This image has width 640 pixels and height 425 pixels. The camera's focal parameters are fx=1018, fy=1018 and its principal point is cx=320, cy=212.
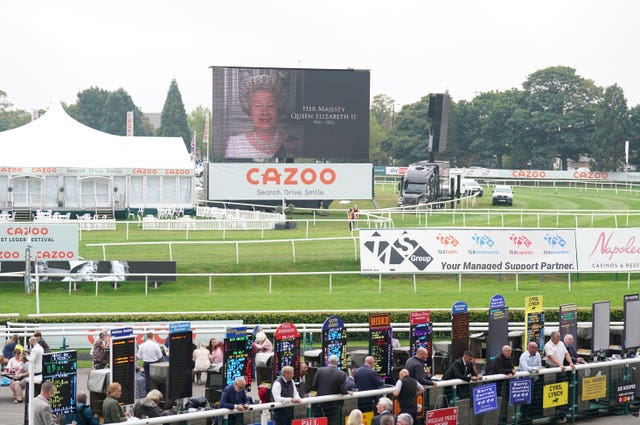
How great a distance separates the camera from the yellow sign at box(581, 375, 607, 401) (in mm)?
16172

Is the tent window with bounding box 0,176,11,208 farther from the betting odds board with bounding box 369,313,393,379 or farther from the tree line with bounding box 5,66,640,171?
the tree line with bounding box 5,66,640,171

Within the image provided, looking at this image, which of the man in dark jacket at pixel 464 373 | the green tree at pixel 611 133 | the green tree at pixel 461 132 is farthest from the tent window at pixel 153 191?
the green tree at pixel 611 133

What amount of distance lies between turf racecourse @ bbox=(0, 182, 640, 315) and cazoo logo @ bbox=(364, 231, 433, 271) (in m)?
0.78

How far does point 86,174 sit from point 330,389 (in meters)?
35.0

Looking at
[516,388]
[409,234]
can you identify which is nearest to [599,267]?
[409,234]

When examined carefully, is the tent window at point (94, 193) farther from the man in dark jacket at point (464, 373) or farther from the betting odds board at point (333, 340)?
the man in dark jacket at point (464, 373)

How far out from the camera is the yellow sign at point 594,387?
16.2m

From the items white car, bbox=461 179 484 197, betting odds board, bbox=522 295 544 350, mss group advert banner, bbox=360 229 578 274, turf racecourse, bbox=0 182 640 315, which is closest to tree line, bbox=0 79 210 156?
white car, bbox=461 179 484 197

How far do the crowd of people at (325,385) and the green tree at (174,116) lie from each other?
11541cm

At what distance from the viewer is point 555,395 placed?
15844mm

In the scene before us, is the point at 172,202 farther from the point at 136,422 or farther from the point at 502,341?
the point at 136,422

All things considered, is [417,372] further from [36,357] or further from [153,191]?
[153,191]

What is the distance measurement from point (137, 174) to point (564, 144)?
56200 mm

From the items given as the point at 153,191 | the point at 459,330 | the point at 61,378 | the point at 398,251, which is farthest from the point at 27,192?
the point at 61,378
